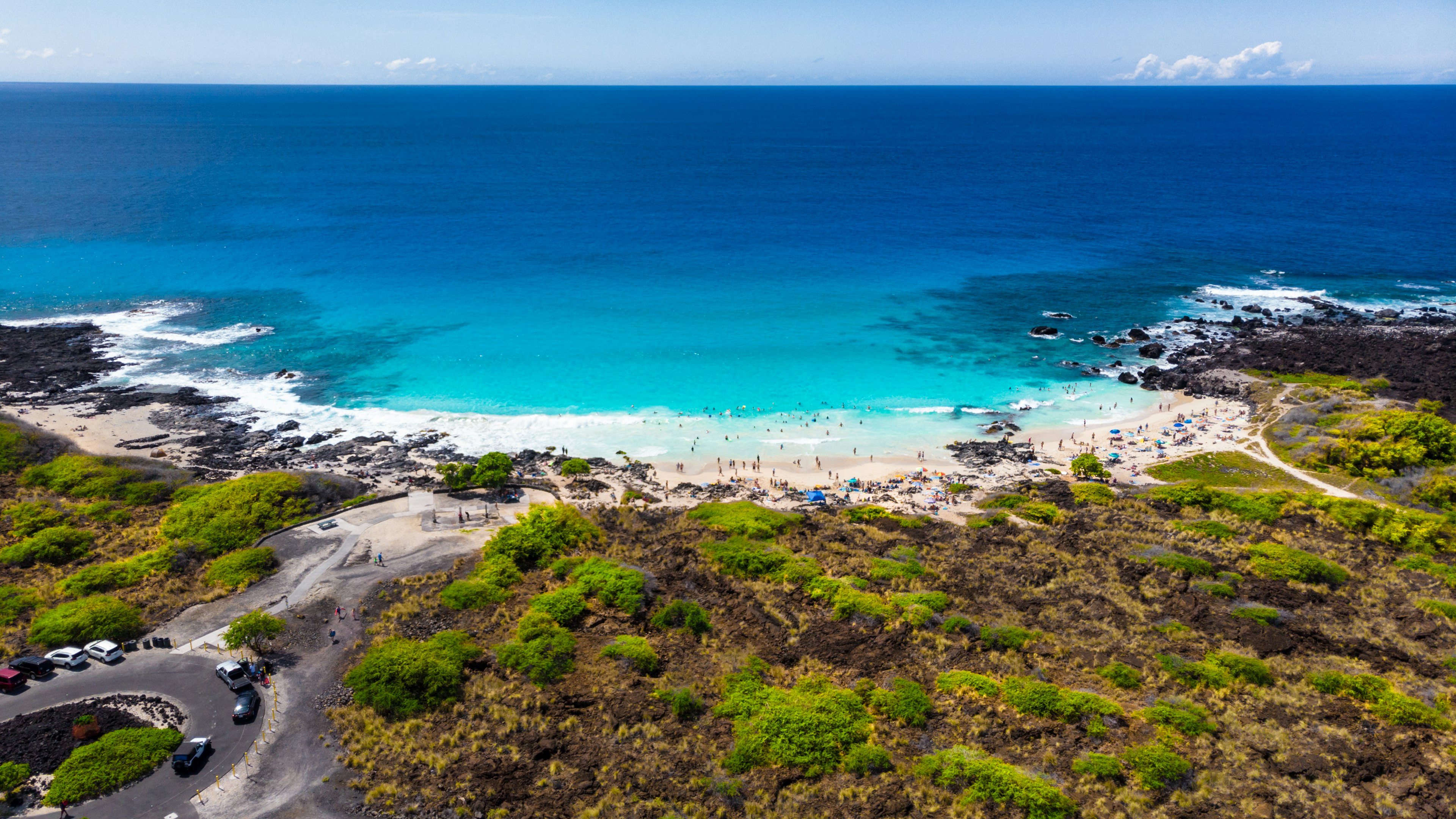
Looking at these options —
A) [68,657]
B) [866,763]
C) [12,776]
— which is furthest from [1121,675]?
[68,657]

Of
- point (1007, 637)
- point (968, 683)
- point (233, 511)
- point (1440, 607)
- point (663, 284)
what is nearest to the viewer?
point (968, 683)

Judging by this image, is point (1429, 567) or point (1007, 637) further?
point (1429, 567)

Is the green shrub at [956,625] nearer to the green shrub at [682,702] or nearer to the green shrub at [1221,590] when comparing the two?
the green shrub at [682,702]

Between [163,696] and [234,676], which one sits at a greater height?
[234,676]

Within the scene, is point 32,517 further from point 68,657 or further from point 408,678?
point 408,678

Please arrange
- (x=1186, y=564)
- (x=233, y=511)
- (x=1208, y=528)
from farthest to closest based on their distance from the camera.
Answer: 1. (x=1208, y=528)
2. (x=233, y=511)
3. (x=1186, y=564)

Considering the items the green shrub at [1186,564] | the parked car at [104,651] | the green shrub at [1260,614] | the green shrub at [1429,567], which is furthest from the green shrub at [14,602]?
the green shrub at [1429,567]
